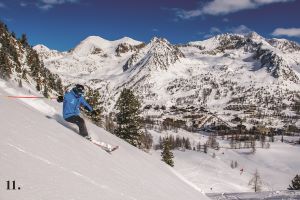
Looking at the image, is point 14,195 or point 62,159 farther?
point 62,159

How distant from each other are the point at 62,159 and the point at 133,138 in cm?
4318

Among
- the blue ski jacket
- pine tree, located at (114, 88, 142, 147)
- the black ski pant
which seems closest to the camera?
the blue ski jacket

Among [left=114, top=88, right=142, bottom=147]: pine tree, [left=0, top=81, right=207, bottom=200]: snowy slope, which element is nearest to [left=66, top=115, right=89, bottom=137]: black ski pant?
[left=0, top=81, right=207, bottom=200]: snowy slope

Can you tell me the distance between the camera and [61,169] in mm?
11188

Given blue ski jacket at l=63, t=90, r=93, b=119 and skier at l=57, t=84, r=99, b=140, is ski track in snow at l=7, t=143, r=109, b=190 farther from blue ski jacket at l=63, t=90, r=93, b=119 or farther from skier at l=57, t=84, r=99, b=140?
blue ski jacket at l=63, t=90, r=93, b=119

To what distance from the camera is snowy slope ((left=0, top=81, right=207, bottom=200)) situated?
9250 mm

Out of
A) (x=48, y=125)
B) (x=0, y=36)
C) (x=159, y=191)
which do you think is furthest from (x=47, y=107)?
(x=0, y=36)

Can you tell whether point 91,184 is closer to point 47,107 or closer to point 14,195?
point 14,195

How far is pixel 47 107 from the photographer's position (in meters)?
22.3

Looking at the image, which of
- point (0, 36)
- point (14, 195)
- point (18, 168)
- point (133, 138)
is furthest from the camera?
point (0, 36)

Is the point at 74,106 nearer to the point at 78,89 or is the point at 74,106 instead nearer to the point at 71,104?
the point at 71,104

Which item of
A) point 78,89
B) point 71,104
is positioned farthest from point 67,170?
point 78,89

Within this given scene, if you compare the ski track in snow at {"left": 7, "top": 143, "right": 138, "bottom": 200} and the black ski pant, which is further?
the black ski pant

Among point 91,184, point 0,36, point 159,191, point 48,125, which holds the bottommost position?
point 159,191
